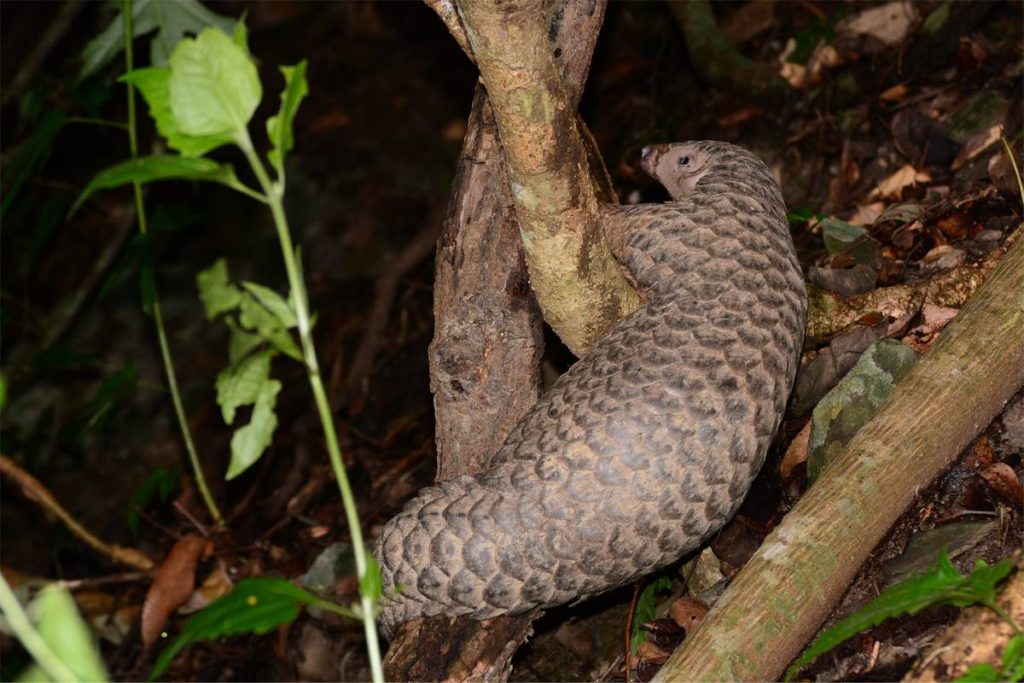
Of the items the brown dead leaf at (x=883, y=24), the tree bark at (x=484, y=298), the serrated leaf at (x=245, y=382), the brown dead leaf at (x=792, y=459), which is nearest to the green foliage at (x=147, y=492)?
the tree bark at (x=484, y=298)

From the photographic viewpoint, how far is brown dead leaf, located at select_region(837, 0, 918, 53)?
353 cm

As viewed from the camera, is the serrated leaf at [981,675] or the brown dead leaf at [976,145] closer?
the serrated leaf at [981,675]

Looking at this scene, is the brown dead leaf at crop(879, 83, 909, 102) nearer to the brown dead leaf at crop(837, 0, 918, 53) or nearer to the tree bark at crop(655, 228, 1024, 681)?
the brown dead leaf at crop(837, 0, 918, 53)

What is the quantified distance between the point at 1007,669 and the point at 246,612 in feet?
3.29

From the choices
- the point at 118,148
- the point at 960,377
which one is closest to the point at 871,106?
the point at 960,377

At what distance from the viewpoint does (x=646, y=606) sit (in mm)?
2170

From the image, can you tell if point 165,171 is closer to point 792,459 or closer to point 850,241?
point 792,459

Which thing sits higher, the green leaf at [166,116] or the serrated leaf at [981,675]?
the green leaf at [166,116]

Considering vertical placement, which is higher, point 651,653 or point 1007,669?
point 1007,669

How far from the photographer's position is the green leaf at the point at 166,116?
124 centimetres

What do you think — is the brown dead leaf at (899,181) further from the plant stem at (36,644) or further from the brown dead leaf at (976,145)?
the plant stem at (36,644)

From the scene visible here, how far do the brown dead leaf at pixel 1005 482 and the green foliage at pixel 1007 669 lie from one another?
1.57ft

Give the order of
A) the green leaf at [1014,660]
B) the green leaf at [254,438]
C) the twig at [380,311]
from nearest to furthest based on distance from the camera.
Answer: the green leaf at [1014,660]
the green leaf at [254,438]
the twig at [380,311]

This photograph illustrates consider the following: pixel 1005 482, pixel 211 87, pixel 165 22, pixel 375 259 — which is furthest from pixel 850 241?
pixel 375 259
